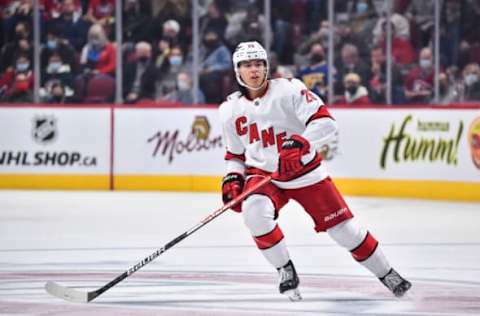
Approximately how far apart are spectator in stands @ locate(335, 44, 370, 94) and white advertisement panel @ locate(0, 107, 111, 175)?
2.24 m

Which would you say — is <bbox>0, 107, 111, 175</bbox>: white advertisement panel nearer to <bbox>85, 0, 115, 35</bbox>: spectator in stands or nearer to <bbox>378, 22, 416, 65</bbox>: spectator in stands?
<bbox>85, 0, 115, 35</bbox>: spectator in stands

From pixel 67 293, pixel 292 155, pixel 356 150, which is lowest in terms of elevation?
pixel 356 150

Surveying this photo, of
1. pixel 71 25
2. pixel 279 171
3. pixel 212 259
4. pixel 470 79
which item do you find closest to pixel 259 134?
pixel 279 171

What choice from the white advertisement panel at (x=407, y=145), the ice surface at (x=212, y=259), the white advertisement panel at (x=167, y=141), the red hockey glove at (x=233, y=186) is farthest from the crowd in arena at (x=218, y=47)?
the red hockey glove at (x=233, y=186)

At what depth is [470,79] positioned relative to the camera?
1162cm

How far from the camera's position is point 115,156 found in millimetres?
12023

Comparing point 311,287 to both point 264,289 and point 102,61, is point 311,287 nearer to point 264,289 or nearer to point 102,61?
point 264,289

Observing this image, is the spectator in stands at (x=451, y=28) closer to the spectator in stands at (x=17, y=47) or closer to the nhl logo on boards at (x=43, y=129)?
the nhl logo on boards at (x=43, y=129)

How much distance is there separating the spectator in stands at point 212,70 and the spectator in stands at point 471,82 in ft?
7.35

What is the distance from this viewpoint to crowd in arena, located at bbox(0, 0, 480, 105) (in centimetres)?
1184

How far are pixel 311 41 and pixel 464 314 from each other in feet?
24.5

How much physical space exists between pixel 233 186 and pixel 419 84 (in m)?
6.63

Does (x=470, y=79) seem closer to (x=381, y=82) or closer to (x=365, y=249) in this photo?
(x=381, y=82)

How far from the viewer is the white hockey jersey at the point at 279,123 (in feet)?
17.3
